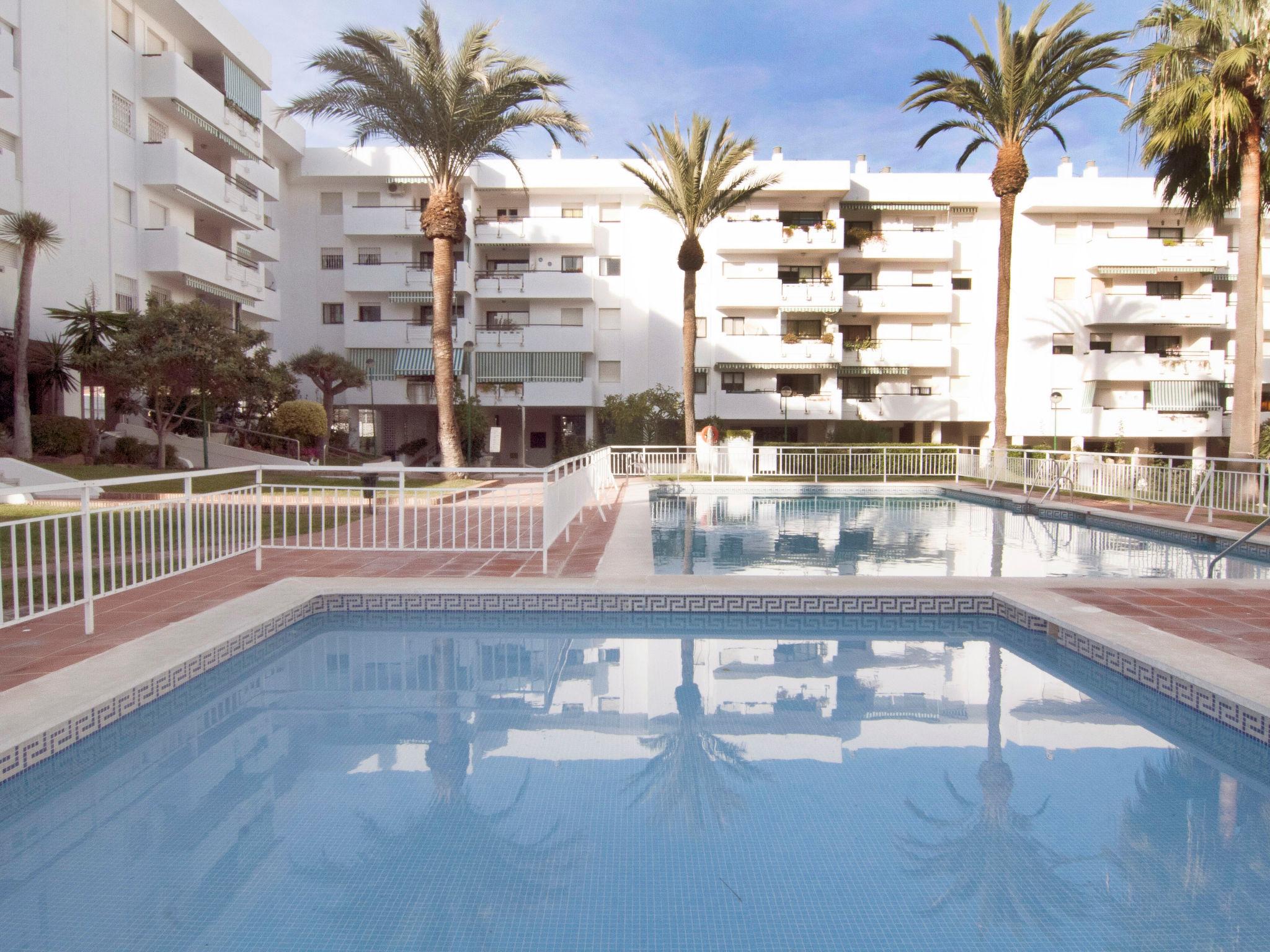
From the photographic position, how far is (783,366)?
33.8 m

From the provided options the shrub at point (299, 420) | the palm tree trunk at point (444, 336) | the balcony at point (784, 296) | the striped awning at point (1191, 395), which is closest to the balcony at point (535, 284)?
the balcony at point (784, 296)

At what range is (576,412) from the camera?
37281 millimetres

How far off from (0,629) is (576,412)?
31.3 m

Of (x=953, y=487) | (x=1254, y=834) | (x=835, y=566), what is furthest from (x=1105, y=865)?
(x=953, y=487)

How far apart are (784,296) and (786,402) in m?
4.47

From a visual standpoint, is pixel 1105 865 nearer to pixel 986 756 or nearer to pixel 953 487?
pixel 986 756

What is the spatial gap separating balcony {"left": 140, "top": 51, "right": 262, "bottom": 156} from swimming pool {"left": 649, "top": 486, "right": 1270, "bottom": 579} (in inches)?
805

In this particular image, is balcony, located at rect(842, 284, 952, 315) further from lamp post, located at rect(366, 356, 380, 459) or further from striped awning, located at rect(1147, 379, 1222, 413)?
lamp post, located at rect(366, 356, 380, 459)

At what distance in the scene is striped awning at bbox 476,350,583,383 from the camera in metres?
34.2

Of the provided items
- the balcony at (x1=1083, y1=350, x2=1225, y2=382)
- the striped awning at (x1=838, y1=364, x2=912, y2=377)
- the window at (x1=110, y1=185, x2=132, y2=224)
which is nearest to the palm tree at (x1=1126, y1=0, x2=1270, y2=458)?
the striped awning at (x1=838, y1=364, x2=912, y2=377)

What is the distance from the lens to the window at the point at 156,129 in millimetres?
25797

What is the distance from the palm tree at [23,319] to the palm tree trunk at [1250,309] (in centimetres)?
2528

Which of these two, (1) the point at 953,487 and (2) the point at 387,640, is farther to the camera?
(1) the point at 953,487

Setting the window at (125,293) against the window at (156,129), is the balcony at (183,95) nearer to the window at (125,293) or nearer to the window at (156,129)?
the window at (156,129)
